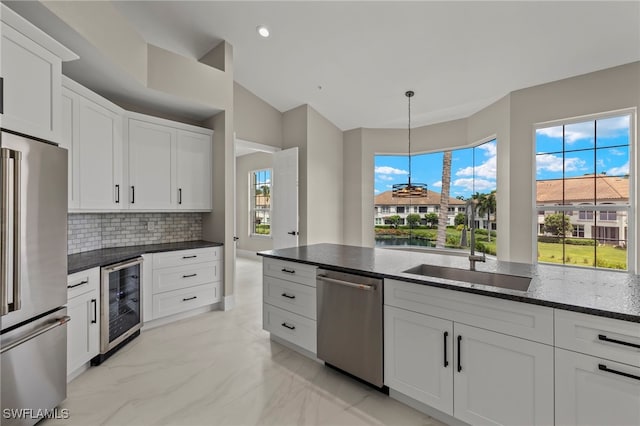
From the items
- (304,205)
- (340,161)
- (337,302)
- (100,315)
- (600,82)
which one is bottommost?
(100,315)

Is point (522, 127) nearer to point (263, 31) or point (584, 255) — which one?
point (584, 255)

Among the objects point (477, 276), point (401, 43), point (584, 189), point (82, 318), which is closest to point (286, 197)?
point (401, 43)

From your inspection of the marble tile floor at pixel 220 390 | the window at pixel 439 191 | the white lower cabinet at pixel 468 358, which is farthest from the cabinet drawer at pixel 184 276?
the window at pixel 439 191

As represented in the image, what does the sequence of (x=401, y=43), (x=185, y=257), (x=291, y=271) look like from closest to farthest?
(x=291, y=271), (x=401, y=43), (x=185, y=257)

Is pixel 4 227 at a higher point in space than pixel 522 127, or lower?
lower

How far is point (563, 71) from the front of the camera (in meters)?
3.38

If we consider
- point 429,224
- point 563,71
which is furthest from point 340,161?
point 563,71

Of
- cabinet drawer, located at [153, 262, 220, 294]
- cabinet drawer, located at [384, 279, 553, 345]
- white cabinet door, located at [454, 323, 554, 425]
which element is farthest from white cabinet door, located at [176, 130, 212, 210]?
white cabinet door, located at [454, 323, 554, 425]

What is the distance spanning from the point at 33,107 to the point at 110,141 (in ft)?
4.72

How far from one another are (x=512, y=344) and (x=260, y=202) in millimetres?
7072

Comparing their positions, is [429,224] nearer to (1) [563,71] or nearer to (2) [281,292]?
(1) [563,71]

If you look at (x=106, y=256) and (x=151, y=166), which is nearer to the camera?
(x=106, y=256)

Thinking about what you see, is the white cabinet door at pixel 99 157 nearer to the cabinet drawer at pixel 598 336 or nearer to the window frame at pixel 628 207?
the cabinet drawer at pixel 598 336

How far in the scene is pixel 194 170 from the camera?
151 inches
